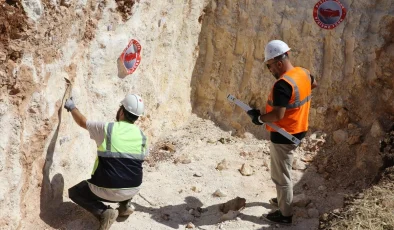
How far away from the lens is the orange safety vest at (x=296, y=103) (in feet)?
15.8

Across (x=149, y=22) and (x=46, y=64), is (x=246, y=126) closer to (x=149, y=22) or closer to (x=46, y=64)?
(x=149, y=22)

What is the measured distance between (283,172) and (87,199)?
1792 millimetres

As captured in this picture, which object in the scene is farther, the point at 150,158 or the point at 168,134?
the point at 168,134

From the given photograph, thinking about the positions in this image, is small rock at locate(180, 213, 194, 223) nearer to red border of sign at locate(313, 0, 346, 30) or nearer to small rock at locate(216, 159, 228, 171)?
small rock at locate(216, 159, 228, 171)

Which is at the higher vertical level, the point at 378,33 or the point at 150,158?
the point at 378,33

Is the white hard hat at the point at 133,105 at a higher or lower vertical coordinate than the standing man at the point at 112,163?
higher

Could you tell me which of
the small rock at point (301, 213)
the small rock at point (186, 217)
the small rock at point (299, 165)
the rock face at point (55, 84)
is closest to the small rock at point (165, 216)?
the small rock at point (186, 217)

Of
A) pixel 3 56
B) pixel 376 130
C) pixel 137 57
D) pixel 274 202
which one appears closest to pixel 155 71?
pixel 137 57

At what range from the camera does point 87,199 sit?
16.3 feet

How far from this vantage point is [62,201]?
17.2ft

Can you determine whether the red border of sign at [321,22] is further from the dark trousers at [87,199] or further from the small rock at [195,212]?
the dark trousers at [87,199]

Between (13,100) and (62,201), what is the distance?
3.70 feet

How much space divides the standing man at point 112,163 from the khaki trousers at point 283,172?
3.96 ft

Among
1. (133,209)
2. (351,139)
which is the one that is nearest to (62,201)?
(133,209)
